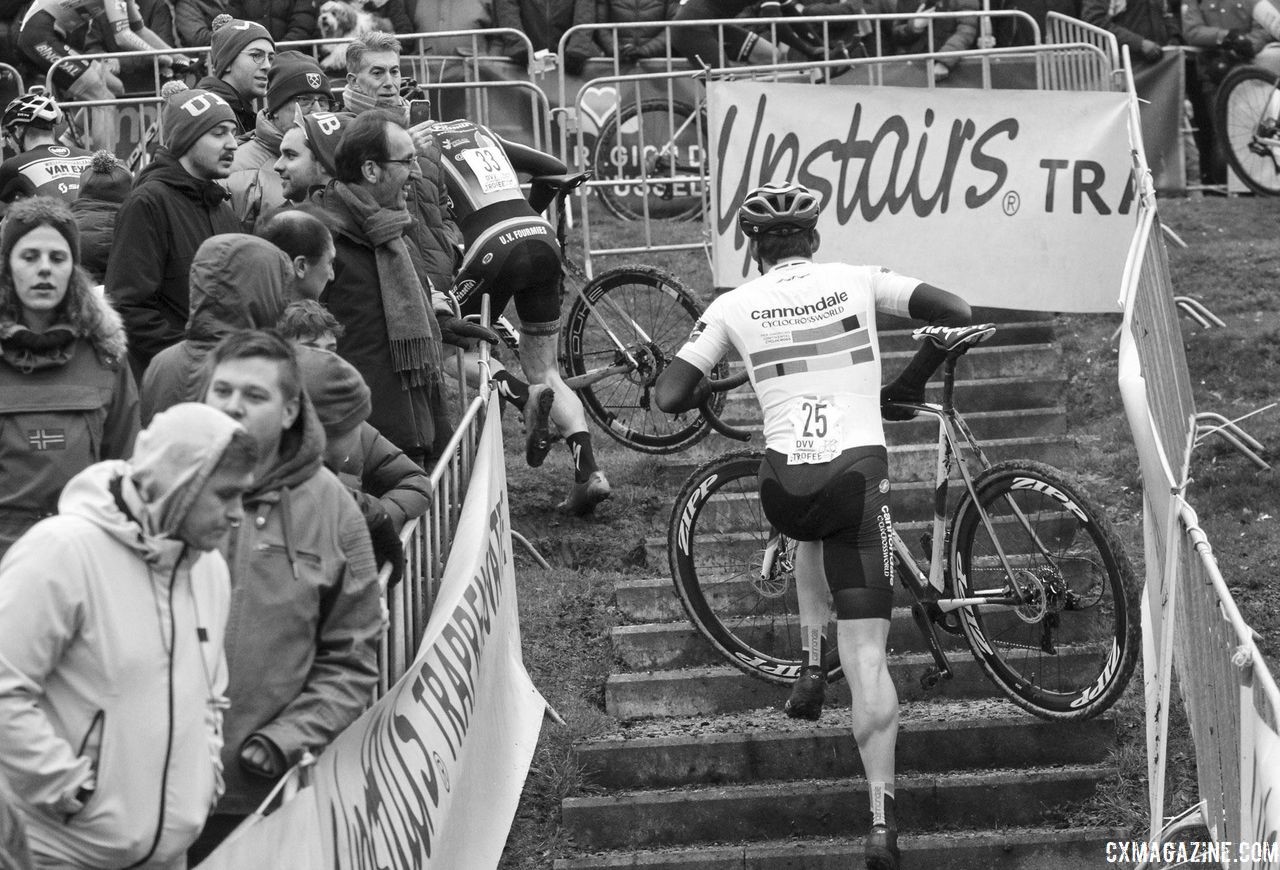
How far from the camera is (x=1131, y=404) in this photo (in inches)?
227

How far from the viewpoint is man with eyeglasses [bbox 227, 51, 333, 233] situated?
7.52m

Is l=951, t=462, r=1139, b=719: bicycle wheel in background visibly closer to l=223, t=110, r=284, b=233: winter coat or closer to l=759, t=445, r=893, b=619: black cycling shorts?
l=759, t=445, r=893, b=619: black cycling shorts

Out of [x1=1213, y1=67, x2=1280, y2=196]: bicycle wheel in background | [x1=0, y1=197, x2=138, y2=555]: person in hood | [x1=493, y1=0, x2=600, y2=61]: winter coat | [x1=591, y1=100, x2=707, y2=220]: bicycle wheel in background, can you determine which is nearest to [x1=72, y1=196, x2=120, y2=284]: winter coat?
[x1=0, y1=197, x2=138, y2=555]: person in hood

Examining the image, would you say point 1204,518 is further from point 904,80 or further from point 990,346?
point 904,80

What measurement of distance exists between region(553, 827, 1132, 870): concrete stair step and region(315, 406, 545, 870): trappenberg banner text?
601mm

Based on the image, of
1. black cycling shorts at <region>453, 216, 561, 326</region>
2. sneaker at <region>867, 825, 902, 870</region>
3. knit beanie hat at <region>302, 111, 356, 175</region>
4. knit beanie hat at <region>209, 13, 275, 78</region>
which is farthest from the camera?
black cycling shorts at <region>453, 216, 561, 326</region>

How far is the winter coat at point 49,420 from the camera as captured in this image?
500 cm

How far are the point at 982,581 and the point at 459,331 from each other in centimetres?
245

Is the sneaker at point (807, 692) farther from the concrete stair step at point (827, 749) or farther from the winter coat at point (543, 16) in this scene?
the winter coat at point (543, 16)

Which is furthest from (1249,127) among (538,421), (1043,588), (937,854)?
(937,854)

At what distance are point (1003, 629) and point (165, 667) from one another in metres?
3.87

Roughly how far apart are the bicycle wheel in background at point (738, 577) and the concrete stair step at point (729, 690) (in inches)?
6.4

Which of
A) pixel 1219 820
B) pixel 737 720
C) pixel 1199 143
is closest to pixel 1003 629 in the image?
pixel 737 720

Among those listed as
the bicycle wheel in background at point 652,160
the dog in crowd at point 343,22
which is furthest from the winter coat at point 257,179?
the dog in crowd at point 343,22
